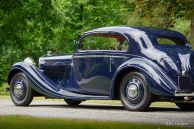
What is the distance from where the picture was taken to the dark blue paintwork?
12.6 meters

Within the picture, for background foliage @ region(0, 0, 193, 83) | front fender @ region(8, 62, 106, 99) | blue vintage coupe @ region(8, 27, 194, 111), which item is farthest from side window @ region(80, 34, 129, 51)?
background foliage @ region(0, 0, 193, 83)

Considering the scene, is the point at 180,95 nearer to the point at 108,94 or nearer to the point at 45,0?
the point at 108,94

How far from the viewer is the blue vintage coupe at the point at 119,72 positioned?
12.6m

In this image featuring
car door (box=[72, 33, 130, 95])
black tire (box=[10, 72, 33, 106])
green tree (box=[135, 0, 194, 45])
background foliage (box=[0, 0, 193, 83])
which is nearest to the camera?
car door (box=[72, 33, 130, 95])

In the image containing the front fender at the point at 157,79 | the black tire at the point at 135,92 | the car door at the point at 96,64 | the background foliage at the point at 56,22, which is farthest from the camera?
the background foliage at the point at 56,22

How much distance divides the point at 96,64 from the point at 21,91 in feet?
7.81

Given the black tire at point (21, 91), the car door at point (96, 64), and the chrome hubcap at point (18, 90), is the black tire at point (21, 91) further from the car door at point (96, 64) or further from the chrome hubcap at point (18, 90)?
the car door at point (96, 64)

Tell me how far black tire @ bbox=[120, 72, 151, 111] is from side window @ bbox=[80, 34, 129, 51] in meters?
0.86

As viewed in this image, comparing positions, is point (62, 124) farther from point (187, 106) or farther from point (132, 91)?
point (187, 106)

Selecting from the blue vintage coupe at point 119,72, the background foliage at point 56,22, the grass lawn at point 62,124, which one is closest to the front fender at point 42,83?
the blue vintage coupe at point 119,72

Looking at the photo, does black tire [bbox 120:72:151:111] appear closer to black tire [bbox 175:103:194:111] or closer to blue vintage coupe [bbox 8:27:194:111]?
blue vintage coupe [bbox 8:27:194:111]

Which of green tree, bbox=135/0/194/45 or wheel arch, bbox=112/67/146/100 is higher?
green tree, bbox=135/0/194/45

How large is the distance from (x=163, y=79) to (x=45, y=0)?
1321cm

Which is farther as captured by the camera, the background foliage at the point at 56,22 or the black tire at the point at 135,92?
the background foliage at the point at 56,22
